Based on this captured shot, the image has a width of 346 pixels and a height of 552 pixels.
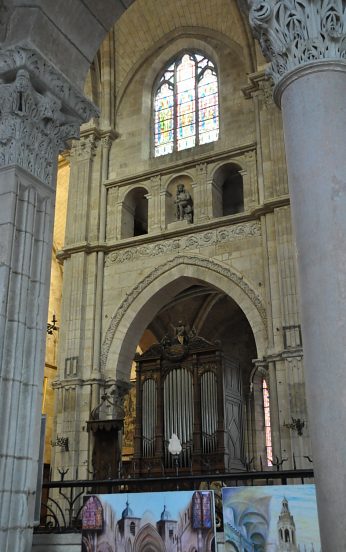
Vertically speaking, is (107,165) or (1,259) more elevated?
(107,165)

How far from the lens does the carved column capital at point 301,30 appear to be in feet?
15.1

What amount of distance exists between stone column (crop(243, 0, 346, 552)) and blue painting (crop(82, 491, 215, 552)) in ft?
5.02

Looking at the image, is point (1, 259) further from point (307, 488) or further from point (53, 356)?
point (53, 356)

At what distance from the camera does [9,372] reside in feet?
17.7

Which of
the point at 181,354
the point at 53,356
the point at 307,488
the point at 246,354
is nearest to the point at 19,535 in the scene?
the point at 307,488

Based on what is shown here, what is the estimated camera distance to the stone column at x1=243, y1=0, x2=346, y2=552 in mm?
3670

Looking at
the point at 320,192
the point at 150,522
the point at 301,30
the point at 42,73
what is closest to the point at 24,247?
the point at 42,73

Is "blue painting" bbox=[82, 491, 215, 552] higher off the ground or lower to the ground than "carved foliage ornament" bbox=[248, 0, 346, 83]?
lower

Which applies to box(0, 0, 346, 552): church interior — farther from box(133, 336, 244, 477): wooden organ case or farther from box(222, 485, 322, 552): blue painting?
box(222, 485, 322, 552): blue painting

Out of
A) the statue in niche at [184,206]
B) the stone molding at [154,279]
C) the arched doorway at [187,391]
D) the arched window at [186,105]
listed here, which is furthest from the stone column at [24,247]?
the arched window at [186,105]

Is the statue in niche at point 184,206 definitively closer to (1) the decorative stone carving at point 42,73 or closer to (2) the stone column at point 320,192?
(1) the decorative stone carving at point 42,73

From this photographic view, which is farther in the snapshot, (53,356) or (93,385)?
(53,356)

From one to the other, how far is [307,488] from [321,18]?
3440 mm

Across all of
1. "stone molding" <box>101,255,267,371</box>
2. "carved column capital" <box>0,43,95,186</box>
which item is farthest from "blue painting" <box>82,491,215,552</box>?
"stone molding" <box>101,255,267,371</box>
